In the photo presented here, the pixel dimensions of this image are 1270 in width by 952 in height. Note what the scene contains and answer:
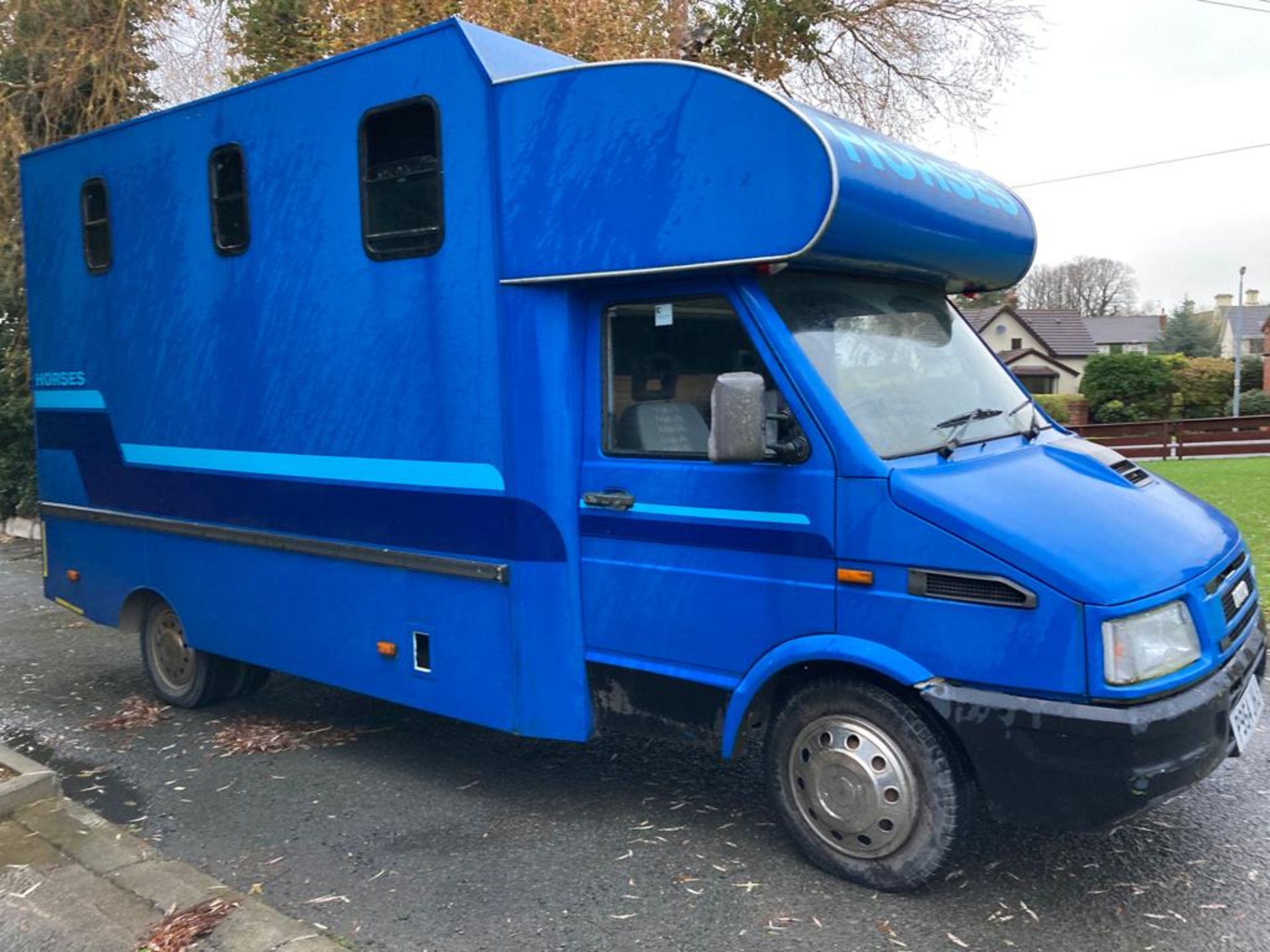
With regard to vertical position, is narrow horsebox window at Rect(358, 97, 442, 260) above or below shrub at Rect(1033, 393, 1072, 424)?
above

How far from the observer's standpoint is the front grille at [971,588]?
3250 millimetres

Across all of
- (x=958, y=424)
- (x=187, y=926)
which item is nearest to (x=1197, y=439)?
(x=958, y=424)

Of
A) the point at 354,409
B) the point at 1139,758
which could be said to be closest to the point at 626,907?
the point at 1139,758

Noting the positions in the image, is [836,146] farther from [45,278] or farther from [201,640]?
[45,278]

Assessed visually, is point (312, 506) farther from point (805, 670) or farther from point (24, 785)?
point (805, 670)

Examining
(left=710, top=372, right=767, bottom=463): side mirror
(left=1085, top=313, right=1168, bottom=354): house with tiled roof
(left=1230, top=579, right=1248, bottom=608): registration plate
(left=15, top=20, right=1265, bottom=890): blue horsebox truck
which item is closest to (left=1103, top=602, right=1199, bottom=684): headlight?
(left=15, top=20, right=1265, bottom=890): blue horsebox truck

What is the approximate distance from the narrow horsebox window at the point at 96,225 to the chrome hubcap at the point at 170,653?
209 cm

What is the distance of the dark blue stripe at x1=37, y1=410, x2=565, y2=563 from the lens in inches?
171

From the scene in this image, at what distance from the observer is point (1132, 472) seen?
13.7 feet

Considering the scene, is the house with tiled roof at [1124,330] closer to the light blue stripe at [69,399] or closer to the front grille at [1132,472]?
the front grille at [1132,472]

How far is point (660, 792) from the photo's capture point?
4.77 meters

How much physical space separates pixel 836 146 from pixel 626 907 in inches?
106

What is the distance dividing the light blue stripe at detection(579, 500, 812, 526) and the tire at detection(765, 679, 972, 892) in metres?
0.59

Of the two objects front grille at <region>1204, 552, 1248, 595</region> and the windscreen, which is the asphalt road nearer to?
front grille at <region>1204, 552, 1248, 595</region>
